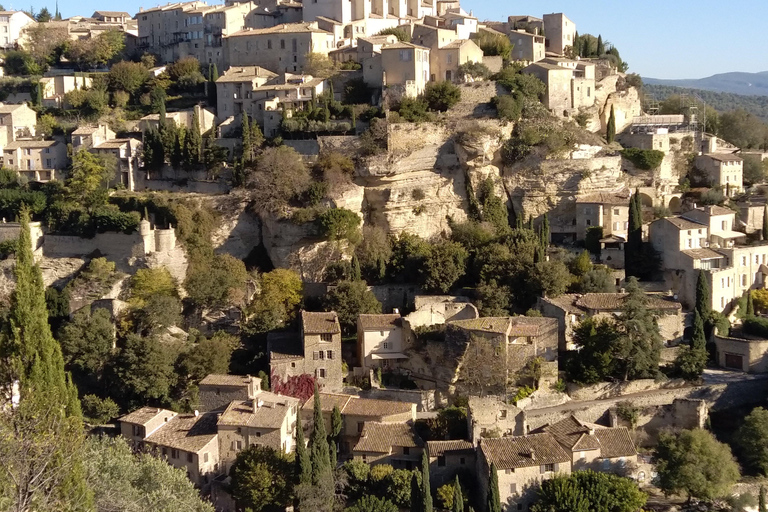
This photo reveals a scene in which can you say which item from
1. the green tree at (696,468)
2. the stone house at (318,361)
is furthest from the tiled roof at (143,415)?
the green tree at (696,468)

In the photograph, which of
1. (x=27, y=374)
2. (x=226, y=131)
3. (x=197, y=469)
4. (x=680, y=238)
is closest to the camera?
(x=27, y=374)

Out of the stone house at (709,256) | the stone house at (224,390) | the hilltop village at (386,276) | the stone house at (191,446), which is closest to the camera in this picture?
the hilltop village at (386,276)

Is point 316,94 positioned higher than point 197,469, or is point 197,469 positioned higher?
point 316,94

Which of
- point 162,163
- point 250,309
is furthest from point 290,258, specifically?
point 162,163

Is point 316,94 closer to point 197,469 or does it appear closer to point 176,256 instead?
point 176,256

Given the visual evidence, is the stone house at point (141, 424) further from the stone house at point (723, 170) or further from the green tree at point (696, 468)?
the stone house at point (723, 170)

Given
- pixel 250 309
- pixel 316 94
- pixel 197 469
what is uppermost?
pixel 316 94
